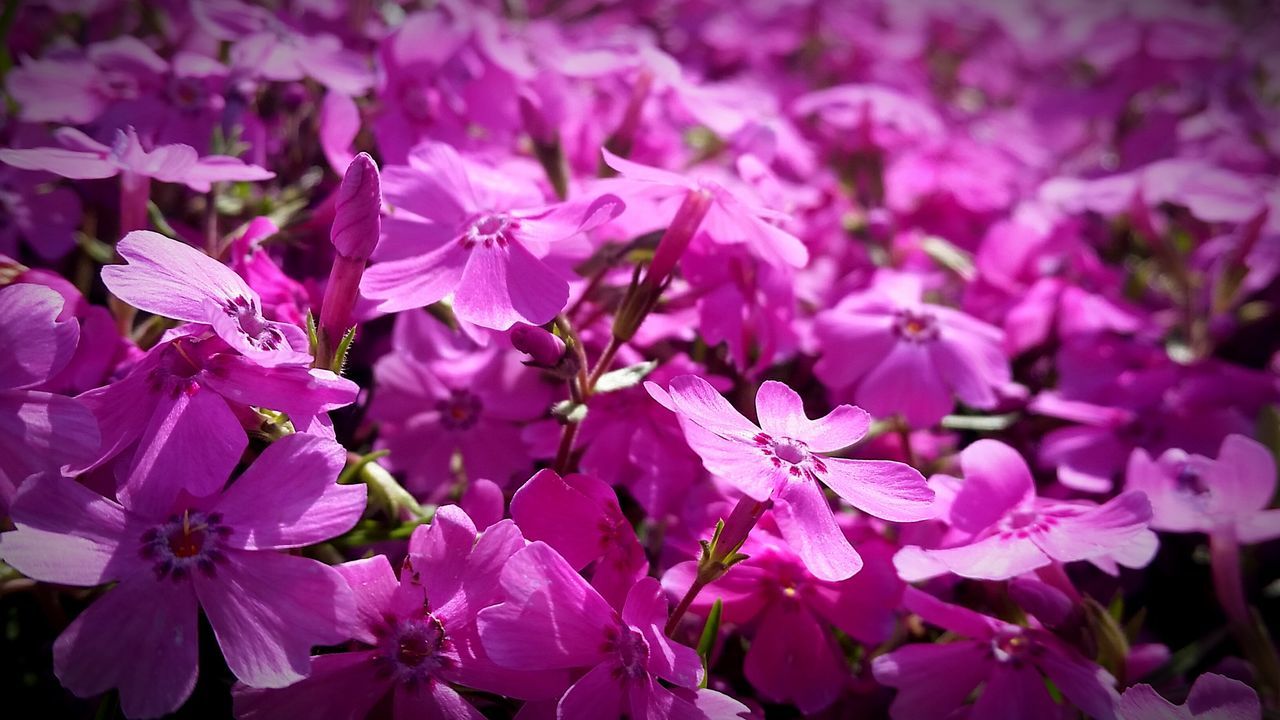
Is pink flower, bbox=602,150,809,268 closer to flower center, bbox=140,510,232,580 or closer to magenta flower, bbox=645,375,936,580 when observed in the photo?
magenta flower, bbox=645,375,936,580

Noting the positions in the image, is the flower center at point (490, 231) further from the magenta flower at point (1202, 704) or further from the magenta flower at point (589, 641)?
the magenta flower at point (1202, 704)

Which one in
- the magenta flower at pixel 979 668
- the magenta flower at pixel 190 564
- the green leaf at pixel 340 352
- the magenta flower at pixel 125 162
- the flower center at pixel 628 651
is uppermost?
the magenta flower at pixel 125 162

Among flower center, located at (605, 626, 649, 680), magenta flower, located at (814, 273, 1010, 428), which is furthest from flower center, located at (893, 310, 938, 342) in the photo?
flower center, located at (605, 626, 649, 680)

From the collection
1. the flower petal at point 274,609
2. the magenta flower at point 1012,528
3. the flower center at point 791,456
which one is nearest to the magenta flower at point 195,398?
the flower petal at point 274,609

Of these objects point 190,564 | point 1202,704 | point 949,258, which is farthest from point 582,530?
point 949,258

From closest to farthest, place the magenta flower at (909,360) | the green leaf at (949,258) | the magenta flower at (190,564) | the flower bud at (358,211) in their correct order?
the magenta flower at (190,564) → the flower bud at (358,211) → the magenta flower at (909,360) → the green leaf at (949,258)

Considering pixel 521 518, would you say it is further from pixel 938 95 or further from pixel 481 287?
pixel 938 95

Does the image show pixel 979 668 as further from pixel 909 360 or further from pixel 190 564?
pixel 190 564
